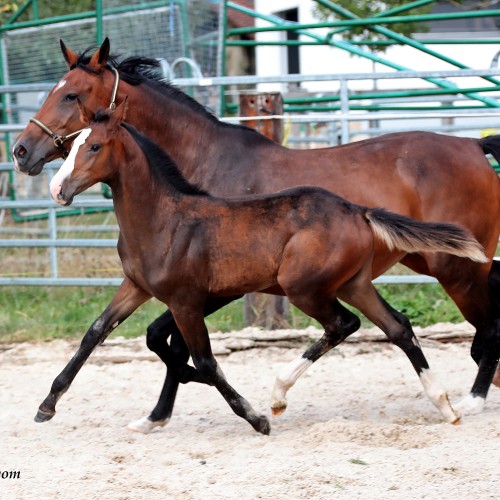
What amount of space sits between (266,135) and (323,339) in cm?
237

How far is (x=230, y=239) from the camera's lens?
423cm

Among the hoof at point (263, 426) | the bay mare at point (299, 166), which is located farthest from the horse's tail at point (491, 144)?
the hoof at point (263, 426)

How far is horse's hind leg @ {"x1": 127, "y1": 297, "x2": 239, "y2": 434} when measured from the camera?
458 cm

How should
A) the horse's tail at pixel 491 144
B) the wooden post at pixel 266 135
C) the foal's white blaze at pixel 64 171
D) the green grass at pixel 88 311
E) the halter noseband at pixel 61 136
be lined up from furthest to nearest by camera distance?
the green grass at pixel 88 311 → the wooden post at pixel 266 135 → the horse's tail at pixel 491 144 → the halter noseband at pixel 61 136 → the foal's white blaze at pixel 64 171

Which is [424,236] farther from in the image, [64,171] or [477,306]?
[64,171]

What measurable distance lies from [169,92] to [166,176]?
0.77 m

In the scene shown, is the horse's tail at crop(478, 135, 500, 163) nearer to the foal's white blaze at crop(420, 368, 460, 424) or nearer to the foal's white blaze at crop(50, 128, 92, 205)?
the foal's white blaze at crop(420, 368, 460, 424)

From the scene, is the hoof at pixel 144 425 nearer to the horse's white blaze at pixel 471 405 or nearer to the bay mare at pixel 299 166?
the bay mare at pixel 299 166

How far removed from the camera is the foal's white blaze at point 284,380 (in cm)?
439

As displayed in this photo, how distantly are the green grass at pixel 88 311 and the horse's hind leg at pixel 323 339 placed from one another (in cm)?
220

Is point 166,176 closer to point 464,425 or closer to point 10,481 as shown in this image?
point 10,481

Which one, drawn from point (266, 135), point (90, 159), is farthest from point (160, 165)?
point (266, 135)

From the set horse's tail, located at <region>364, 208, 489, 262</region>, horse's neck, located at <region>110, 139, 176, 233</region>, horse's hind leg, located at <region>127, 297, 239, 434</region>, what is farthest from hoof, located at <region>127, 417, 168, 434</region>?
horse's tail, located at <region>364, 208, 489, 262</region>

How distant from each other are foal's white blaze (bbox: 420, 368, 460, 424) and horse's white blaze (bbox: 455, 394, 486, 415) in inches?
11.4
